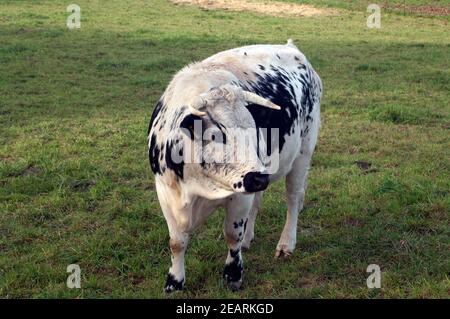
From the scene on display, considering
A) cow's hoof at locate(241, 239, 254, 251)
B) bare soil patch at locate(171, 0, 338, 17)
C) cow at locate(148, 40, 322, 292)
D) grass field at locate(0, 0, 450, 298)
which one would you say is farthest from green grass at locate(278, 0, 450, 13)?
cow's hoof at locate(241, 239, 254, 251)

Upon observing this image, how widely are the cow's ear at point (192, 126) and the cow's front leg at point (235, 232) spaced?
0.73 metres

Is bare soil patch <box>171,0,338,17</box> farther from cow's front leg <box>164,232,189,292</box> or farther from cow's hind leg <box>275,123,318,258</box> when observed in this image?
cow's front leg <box>164,232,189,292</box>

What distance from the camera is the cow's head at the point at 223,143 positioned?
3605 mm

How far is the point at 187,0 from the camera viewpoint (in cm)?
2450

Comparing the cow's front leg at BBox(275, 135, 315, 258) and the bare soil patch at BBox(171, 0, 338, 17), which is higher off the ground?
the bare soil patch at BBox(171, 0, 338, 17)

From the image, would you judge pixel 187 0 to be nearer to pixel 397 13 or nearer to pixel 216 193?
pixel 397 13

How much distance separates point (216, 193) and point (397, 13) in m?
20.5

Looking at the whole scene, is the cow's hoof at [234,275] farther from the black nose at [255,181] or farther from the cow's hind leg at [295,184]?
the black nose at [255,181]

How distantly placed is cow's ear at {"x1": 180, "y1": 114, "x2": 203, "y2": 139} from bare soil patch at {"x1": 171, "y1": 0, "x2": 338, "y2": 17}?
19.2 m

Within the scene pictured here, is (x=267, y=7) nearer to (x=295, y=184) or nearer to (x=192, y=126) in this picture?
(x=295, y=184)

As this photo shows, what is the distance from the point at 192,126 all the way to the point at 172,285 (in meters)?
1.49

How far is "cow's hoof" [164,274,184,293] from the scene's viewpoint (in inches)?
182

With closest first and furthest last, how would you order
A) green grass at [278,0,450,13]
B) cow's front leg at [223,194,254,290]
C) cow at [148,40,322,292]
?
cow at [148,40,322,292] → cow's front leg at [223,194,254,290] → green grass at [278,0,450,13]

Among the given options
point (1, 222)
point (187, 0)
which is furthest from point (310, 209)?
point (187, 0)
